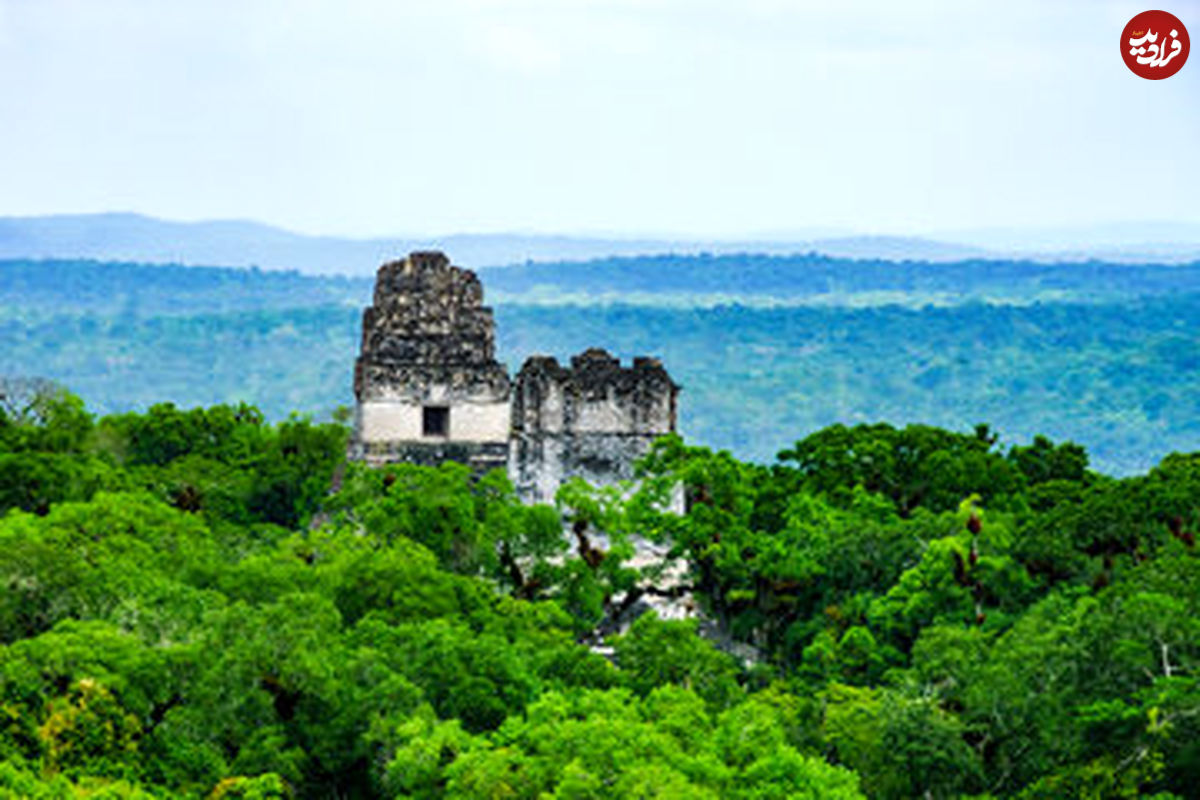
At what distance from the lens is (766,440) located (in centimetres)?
17788

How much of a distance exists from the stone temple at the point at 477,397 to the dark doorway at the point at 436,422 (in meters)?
0.02

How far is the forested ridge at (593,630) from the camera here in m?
24.6

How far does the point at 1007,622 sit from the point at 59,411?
21.2m

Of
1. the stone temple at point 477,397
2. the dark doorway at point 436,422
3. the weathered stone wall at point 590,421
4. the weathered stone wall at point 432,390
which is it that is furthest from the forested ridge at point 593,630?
the dark doorway at point 436,422

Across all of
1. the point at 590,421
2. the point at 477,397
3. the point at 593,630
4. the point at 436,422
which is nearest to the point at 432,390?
the point at 436,422

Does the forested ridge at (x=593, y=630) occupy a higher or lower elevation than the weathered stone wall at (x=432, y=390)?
lower

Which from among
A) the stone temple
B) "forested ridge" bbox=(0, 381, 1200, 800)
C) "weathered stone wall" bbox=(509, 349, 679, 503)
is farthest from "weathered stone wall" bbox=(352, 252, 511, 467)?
"forested ridge" bbox=(0, 381, 1200, 800)

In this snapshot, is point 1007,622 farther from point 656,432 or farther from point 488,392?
point 488,392

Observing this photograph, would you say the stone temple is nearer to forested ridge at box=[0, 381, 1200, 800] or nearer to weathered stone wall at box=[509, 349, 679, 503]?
weathered stone wall at box=[509, 349, 679, 503]

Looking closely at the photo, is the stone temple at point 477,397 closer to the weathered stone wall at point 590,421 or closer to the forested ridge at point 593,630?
the weathered stone wall at point 590,421

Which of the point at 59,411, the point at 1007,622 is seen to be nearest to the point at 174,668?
the point at 1007,622

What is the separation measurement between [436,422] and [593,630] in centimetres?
696

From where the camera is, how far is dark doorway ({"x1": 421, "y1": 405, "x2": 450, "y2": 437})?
42.3 metres

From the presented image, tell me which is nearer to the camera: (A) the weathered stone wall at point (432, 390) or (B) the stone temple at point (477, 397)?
(B) the stone temple at point (477, 397)
